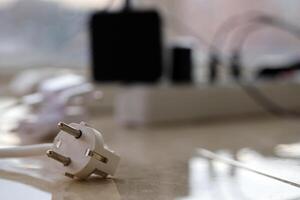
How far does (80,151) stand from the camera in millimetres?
519

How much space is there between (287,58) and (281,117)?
514 millimetres

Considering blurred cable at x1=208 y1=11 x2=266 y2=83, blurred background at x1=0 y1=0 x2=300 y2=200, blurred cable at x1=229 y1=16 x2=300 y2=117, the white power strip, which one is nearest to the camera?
blurred background at x1=0 y1=0 x2=300 y2=200

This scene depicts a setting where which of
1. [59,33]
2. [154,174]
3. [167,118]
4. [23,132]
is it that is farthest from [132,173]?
[59,33]

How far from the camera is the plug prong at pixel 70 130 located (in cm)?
52

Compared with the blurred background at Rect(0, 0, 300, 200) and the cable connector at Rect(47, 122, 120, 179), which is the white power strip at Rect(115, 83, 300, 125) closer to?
the blurred background at Rect(0, 0, 300, 200)

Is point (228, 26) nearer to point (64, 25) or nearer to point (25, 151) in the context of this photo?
point (64, 25)

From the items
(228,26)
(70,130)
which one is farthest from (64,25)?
A: (70,130)

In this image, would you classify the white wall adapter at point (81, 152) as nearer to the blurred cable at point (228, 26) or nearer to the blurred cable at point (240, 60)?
the blurred cable at point (240, 60)

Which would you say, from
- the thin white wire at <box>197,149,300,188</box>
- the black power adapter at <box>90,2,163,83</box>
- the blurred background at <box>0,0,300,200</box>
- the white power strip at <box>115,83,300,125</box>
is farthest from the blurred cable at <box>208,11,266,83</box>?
the thin white wire at <box>197,149,300,188</box>

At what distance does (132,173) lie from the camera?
61 centimetres

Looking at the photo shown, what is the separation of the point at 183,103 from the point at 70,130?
84cm

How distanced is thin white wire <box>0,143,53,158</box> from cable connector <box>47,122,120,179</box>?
40 mm

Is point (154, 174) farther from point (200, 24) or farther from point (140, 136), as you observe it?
point (200, 24)

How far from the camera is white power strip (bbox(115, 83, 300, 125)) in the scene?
4.24 ft
